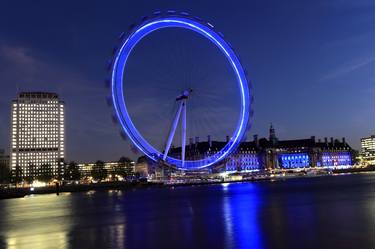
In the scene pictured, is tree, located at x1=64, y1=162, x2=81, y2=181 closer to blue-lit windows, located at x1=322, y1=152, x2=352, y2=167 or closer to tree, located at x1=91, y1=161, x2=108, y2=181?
tree, located at x1=91, y1=161, x2=108, y2=181

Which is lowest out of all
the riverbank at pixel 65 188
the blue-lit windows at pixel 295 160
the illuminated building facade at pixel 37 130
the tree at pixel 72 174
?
the riverbank at pixel 65 188

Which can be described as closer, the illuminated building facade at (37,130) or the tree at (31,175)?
the tree at (31,175)

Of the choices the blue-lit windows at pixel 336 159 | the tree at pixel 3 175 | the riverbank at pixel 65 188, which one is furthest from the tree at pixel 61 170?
the blue-lit windows at pixel 336 159

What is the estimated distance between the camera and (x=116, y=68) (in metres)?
45.9

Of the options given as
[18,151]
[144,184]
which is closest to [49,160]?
[18,151]

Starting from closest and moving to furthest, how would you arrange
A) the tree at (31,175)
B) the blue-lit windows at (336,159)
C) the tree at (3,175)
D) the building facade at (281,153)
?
the tree at (3,175) < the tree at (31,175) < the building facade at (281,153) < the blue-lit windows at (336,159)

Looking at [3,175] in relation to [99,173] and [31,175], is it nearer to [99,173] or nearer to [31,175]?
[31,175]

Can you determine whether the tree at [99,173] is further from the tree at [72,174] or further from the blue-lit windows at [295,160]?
the blue-lit windows at [295,160]

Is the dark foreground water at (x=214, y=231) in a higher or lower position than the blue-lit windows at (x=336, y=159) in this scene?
lower

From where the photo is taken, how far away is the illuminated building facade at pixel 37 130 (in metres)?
153

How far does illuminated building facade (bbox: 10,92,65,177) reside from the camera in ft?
503

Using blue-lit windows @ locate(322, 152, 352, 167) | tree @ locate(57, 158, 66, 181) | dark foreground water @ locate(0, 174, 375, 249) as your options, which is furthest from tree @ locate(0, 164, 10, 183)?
blue-lit windows @ locate(322, 152, 352, 167)

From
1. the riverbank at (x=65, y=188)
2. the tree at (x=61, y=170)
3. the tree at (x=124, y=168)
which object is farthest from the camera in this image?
the tree at (x=124, y=168)

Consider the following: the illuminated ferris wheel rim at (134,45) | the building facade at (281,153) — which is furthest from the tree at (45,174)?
the illuminated ferris wheel rim at (134,45)
